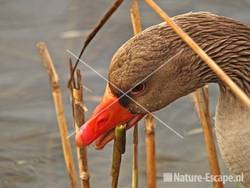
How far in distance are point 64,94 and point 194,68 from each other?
2.98 meters

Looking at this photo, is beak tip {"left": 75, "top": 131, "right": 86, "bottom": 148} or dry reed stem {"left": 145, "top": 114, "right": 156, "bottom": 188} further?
dry reed stem {"left": 145, "top": 114, "right": 156, "bottom": 188}

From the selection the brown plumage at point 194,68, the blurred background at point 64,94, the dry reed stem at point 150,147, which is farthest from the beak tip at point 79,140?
the blurred background at point 64,94

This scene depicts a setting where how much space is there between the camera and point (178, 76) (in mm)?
4363

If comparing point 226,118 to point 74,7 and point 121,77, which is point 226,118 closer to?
point 121,77

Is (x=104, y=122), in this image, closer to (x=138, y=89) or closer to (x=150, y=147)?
(x=138, y=89)

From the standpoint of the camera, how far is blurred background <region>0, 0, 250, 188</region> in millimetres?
6508

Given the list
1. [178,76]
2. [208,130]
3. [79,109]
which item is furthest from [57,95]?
[208,130]

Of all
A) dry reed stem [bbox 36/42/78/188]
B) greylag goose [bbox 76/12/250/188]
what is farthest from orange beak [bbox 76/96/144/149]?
dry reed stem [bbox 36/42/78/188]

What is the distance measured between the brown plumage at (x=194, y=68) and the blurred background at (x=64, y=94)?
1.79 m

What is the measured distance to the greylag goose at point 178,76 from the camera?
4.21 m

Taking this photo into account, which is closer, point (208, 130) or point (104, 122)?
point (104, 122)

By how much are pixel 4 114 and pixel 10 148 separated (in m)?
0.42

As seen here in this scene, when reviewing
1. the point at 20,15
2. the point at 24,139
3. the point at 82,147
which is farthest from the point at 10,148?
the point at 82,147

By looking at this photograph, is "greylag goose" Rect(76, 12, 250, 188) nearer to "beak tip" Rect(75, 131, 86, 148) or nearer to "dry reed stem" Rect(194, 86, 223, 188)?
"beak tip" Rect(75, 131, 86, 148)
